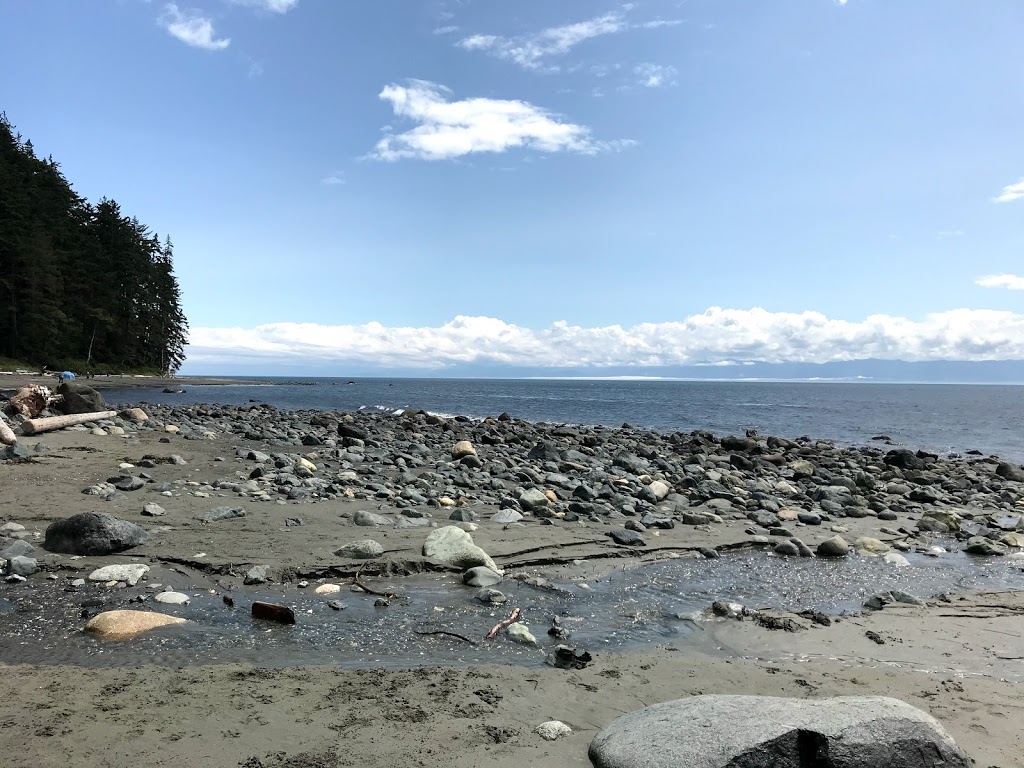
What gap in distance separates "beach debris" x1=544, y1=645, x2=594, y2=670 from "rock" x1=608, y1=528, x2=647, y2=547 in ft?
12.8

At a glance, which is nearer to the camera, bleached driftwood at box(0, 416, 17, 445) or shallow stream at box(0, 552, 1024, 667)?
shallow stream at box(0, 552, 1024, 667)

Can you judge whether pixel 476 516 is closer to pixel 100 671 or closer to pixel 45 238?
pixel 100 671

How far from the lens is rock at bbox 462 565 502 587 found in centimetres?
651

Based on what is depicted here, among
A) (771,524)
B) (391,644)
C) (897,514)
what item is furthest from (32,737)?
(897,514)

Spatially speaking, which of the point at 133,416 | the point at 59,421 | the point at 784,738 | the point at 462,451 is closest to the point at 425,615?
the point at 784,738

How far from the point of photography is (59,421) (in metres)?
16.0

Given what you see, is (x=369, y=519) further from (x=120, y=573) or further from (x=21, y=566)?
(x=21, y=566)

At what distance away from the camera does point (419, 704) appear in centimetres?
395

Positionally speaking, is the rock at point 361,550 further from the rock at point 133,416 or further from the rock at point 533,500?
the rock at point 133,416

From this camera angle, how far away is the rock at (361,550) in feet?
22.9

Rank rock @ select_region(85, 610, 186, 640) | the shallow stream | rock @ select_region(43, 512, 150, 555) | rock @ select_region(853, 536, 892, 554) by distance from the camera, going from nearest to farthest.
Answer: the shallow stream
rock @ select_region(85, 610, 186, 640)
rock @ select_region(43, 512, 150, 555)
rock @ select_region(853, 536, 892, 554)

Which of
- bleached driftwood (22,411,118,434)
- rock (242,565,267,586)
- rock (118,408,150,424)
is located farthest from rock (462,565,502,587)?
rock (118,408,150,424)

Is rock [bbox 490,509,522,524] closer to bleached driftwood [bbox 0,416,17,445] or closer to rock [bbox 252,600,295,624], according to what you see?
rock [bbox 252,600,295,624]

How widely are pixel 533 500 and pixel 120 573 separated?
6376 millimetres
